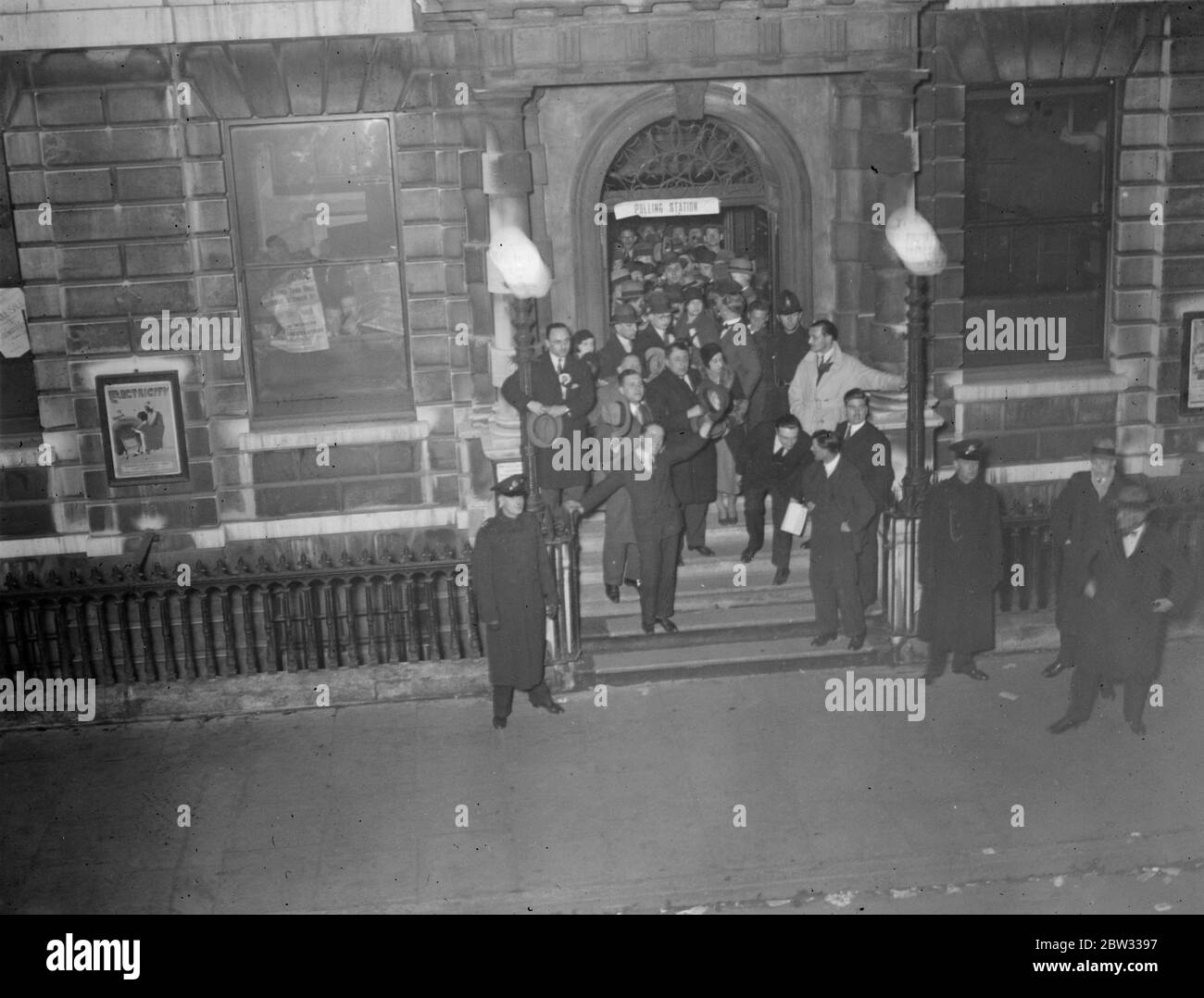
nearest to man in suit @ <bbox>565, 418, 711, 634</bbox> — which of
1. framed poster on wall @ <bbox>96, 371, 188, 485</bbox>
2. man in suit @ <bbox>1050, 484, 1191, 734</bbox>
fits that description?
man in suit @ <bbox>1050, 484, 1191, 734</bbox>

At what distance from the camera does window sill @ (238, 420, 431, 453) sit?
563 inches

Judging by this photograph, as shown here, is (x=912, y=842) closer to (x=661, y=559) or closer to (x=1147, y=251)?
(x=661, y=559)

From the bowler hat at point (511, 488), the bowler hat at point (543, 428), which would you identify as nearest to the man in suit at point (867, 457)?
the bowler hat at point (543, 428)

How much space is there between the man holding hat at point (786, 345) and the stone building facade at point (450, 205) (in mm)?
687

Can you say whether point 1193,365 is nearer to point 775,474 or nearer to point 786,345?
point 786,345

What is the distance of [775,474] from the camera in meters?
13.0

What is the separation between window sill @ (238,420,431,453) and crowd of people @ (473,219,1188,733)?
169 cm

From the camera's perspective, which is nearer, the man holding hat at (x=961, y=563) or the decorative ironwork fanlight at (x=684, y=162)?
the man holding hat at (x=961, y=563)

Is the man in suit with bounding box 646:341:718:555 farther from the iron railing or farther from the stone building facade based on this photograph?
the stone building facade

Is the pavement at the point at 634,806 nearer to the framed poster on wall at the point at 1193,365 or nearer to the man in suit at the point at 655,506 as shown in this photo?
the man in suit at the point at 655,506

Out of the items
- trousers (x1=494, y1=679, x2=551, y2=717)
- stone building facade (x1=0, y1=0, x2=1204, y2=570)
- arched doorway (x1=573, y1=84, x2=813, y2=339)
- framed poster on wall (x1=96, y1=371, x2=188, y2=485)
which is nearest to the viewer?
trousers (x1=494, y1=679, x2=551, y2=717)

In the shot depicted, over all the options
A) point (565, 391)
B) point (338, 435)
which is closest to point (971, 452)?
point (565, 391)

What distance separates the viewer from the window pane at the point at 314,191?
1405 cm
